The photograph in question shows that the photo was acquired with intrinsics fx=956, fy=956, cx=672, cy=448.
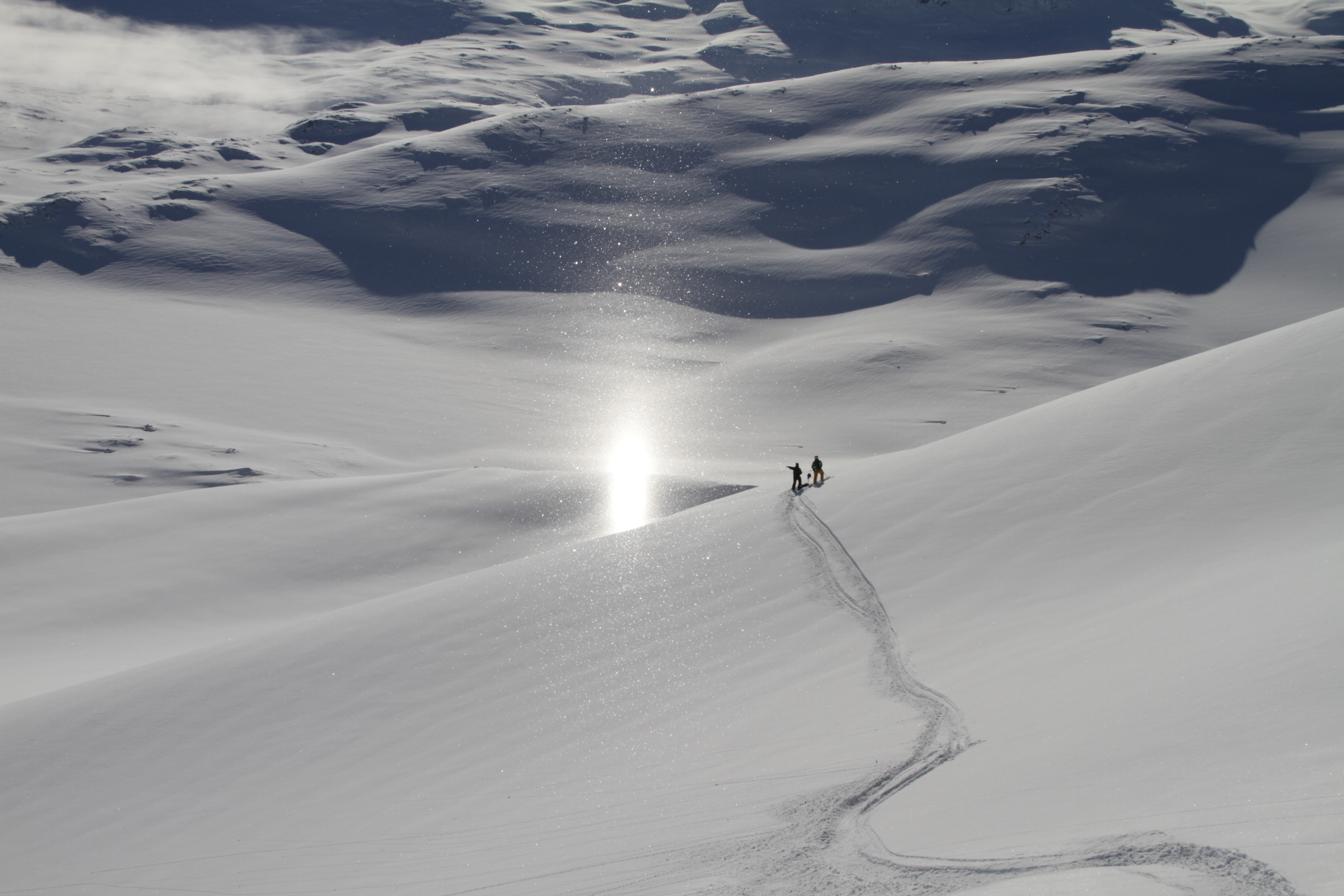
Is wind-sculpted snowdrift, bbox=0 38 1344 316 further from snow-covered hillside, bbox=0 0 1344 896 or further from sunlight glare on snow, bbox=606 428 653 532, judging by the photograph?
sunlight glare on snow, bbox=606 428 653 532

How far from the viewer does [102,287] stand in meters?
46.9

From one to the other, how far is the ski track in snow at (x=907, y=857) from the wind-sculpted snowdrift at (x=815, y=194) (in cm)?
3996

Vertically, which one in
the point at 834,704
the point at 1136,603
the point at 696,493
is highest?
the point at 1136,603

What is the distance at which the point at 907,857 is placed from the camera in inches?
247

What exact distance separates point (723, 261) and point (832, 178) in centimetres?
983

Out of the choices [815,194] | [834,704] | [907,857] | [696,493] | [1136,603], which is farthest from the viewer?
[815,194]

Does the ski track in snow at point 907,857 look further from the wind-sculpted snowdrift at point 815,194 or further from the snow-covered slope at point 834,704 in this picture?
the wind-sculpted snowdrift at point 815,194

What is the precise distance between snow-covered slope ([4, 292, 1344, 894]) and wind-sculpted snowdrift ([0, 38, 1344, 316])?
34.7 meters

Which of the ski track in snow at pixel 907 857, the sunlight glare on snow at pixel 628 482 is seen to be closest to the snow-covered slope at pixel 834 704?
the ski track in snow at pixel 907 857

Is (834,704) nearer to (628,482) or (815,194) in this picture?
(628,482)

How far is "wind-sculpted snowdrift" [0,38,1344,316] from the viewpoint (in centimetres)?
4809

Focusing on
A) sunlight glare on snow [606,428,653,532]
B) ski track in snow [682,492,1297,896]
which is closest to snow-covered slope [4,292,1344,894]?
ski track in snow [682,492,1297,896]

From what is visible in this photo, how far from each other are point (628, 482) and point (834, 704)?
17412 mm

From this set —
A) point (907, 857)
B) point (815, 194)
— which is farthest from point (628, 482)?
point (815, 194)
